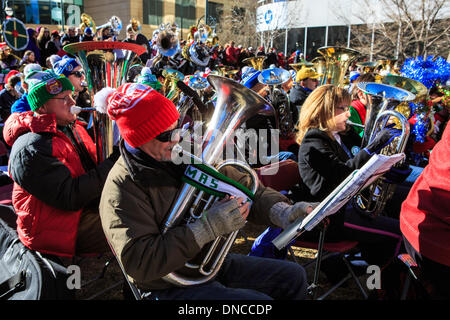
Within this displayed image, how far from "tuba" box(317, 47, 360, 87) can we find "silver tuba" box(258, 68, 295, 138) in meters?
0.85

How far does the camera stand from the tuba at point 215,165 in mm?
1487

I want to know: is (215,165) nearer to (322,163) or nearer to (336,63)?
(322,163)

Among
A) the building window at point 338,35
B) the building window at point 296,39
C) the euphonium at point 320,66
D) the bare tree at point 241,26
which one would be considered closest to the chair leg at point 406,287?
the euphonium at point 320,66

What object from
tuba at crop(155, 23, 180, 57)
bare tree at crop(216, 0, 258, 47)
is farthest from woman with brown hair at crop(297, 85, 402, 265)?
bare tree at crop(216, 0, 258, 47)

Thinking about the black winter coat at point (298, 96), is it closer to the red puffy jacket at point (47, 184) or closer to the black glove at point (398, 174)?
the black glove at point (398, 174)

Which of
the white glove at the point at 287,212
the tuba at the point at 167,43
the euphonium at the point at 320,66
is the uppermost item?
the tuba at the point at 167,43

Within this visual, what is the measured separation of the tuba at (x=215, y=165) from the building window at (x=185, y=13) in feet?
111

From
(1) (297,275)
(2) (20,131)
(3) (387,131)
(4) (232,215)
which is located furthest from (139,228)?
(3) (387,131)

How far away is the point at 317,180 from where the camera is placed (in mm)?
2516

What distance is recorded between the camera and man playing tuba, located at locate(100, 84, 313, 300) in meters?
1.40

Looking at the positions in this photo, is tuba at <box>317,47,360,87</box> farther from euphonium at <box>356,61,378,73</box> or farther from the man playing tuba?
euphonium at <box>356,61,378,73</box>

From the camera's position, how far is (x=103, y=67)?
2.80 m

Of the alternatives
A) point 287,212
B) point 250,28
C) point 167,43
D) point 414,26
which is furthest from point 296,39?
point 287,212
